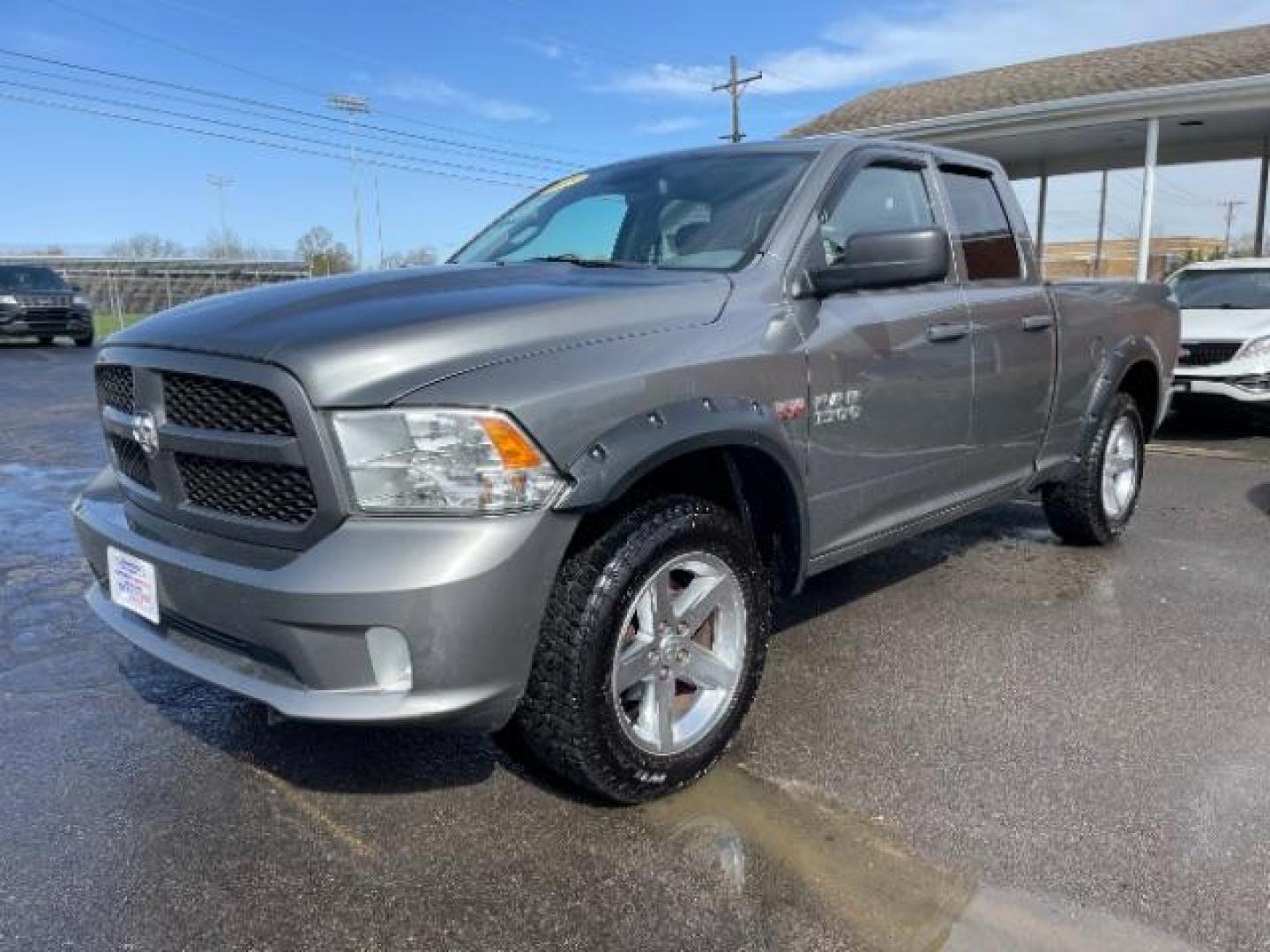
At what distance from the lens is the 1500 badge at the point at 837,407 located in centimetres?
323

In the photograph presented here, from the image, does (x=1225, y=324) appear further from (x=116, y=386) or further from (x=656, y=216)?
(x=116, y=386)

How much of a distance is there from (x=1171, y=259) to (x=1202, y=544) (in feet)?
89.5

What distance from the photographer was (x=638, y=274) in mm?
3184

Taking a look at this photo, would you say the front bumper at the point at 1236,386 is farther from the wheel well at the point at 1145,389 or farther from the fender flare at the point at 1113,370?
the fender flare at the point at 1113,370

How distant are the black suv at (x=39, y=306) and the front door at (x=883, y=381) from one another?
2104cm

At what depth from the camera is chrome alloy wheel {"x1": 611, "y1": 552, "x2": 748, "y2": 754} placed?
9.01 ft

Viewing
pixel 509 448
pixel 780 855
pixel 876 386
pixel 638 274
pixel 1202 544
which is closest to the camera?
pixel 509 448

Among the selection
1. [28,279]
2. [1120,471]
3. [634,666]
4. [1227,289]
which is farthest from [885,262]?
[28,279]

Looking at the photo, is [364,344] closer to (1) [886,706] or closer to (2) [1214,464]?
(1) [886,706]

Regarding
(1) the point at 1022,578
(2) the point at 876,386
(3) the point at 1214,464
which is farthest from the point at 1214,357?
(2) the point at 876,386

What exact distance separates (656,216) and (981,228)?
1.55 metres

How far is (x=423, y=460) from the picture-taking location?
233cm

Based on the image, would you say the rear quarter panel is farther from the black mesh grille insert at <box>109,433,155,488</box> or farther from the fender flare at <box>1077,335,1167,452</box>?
the black mesh grille insert at <box>109,433,155,488</box>

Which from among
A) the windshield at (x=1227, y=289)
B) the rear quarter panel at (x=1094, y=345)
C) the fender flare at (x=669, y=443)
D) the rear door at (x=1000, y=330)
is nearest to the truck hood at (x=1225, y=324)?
the windshield at (x=1227, y=289)
